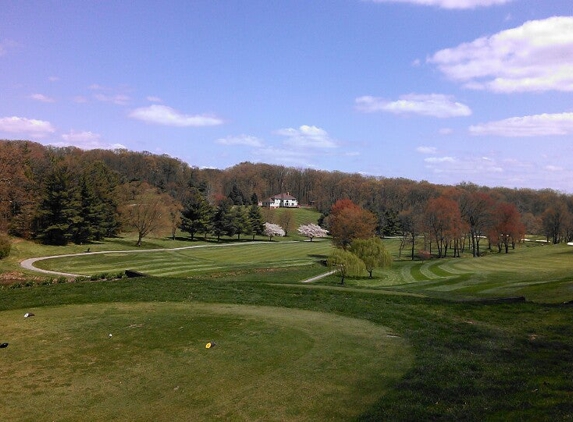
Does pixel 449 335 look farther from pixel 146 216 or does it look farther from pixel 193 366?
pixel 146 216

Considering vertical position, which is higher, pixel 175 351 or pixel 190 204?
pixel 190 204

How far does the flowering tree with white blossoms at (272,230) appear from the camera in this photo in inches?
4437

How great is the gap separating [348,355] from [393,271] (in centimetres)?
4662

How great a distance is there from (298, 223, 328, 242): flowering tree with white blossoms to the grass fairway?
10984 cm

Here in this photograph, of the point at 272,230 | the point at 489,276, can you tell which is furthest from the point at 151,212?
the point at 489,276

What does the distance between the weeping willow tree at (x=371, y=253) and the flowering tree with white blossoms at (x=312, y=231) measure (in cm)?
7240

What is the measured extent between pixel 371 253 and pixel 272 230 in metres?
64.2

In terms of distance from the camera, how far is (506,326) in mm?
15211

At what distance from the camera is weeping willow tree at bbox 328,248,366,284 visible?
4506 centimetres

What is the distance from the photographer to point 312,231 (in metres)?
128

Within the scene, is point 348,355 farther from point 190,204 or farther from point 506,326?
point 190,204

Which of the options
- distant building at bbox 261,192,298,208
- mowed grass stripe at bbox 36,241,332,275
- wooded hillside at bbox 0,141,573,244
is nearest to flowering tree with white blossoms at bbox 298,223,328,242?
wooded hillside at bbox 0,141,573,244

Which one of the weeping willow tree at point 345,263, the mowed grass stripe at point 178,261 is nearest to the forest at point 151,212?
the mowed grass stripe at point 178,261

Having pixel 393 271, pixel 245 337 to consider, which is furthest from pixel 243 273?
pixel 245 337
